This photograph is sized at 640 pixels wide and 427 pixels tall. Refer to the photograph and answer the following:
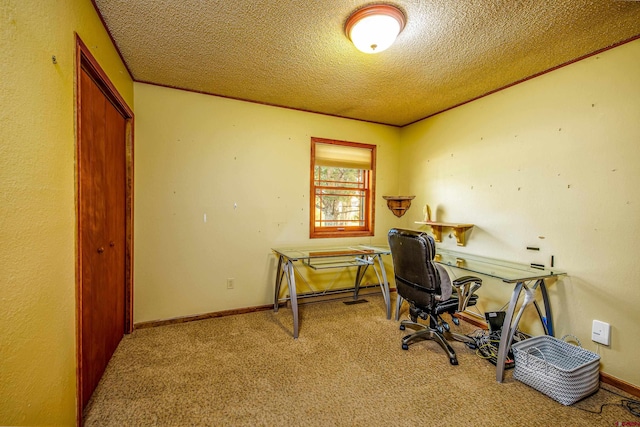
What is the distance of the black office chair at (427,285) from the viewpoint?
2215 mm

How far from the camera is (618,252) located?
77.9 inches

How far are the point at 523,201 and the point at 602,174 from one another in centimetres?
58

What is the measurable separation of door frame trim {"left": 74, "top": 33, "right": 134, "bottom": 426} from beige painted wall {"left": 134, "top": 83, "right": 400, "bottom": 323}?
142 mm

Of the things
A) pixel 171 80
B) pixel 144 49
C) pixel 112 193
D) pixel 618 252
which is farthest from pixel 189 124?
pixel 618 252

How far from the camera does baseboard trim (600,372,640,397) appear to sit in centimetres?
186

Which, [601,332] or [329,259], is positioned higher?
[329,259]

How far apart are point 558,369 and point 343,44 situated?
2.62 meters

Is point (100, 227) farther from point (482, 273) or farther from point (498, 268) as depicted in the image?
point (498, 268)

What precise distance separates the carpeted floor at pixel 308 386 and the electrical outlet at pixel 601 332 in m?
0.31

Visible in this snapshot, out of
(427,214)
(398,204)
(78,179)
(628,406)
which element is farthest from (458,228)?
(78,179)

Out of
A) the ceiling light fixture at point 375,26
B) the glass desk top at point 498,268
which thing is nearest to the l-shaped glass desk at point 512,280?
the glass desk top at point 498,268

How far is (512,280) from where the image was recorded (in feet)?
6.41

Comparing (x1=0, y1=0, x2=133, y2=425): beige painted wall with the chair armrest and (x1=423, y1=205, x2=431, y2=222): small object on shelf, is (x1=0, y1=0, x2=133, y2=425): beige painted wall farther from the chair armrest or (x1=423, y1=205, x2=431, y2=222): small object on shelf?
(x1=423, y1=205, x2=431, y2=222): small object on shelf

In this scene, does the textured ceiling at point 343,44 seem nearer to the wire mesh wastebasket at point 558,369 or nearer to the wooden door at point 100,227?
the wooden door at point 100,227
